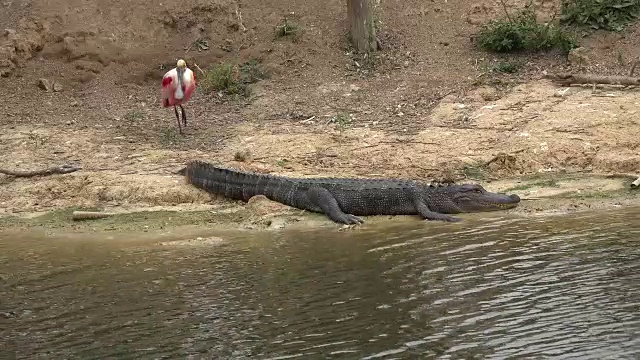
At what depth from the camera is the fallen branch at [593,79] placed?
41.5 feet

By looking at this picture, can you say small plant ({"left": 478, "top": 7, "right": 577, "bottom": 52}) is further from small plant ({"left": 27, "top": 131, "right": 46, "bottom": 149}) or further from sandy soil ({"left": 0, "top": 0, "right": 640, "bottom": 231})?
small plant ({"left": 27, "top": 131, "right": 46, "bottom": 149})

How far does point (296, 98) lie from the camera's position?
1422 cm

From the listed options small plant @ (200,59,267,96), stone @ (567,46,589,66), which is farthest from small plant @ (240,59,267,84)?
stone @ (567,46,589,66)

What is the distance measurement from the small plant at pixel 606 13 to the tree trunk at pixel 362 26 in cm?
370

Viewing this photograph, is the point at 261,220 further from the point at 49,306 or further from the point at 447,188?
the point at 49,306

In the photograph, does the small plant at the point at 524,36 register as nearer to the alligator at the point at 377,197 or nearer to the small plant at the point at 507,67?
the small plant at the point at 507,67

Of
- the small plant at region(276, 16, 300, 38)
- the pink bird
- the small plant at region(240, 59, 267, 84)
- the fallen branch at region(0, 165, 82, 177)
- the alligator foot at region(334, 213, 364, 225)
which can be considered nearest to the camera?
the alligator foot at region(334, 213, 364, 225)

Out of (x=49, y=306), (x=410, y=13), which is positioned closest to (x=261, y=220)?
(x=49, y=306)

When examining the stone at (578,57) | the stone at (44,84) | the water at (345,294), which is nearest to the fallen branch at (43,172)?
the water at (345,294)

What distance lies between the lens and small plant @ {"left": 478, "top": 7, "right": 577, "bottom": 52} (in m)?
14.5

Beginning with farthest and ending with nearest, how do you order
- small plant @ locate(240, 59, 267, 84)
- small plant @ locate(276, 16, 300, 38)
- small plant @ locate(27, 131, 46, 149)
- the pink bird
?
small plant @ locate(276, 16, 300, 38) < small plant @ locate(240, 59, 267, 84) < the pink bird < small plant @ locate(27, 131, 46, 149)

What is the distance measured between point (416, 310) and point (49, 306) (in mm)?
3083

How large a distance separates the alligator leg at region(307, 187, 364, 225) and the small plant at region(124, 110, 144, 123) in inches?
194

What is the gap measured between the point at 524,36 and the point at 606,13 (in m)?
1.62
